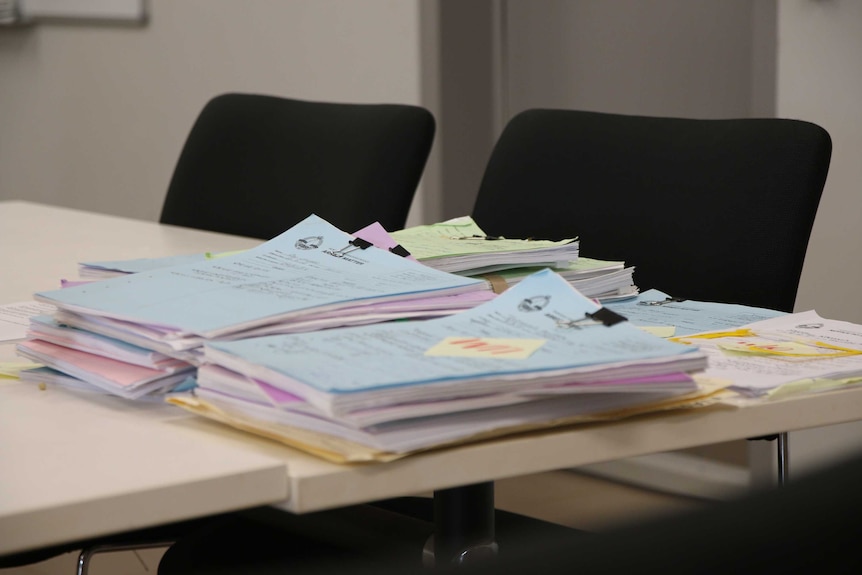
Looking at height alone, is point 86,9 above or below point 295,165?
above

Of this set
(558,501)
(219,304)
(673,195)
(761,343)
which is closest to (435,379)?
(219,304)

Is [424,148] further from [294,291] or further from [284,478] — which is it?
[284,478]

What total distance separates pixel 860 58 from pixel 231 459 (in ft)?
5.99

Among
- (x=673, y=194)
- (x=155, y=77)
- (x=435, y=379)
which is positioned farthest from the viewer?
(x=155, y=77)

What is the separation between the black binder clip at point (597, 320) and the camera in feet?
2.48

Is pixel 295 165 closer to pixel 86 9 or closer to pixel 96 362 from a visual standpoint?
pixel 96 362

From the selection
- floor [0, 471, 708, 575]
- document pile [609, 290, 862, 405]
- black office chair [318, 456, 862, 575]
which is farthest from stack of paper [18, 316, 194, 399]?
floor [0, 471, 708, 575]

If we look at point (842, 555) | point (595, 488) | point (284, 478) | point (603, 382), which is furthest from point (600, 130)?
point (595, 488)

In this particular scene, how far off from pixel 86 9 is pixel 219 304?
344cm

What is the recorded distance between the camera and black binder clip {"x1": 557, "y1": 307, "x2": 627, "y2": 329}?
2.48ft

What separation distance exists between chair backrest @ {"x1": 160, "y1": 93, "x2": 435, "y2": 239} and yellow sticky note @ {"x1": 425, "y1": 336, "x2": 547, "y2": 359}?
0.90 meters

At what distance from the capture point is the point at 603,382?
2.25 ft

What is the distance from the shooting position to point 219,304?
821 millimetres

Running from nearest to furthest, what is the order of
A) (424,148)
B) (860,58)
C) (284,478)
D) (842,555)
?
(842,555) < (284,478) < (424,148) < (860,58)
